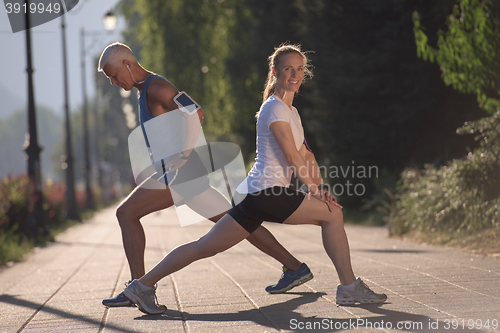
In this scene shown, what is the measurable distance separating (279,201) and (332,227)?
440 millimetres

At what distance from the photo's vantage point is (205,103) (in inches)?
1056

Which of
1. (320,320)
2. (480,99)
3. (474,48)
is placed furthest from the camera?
(480,99)

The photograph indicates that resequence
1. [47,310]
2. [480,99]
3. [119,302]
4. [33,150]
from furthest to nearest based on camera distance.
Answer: [33,150] < [480,99] < [47,310] < [119,302]

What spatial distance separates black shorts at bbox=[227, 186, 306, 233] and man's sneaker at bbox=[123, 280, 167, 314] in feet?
2.91

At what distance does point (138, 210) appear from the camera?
4934mm

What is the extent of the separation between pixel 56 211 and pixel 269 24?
1022 centimetres

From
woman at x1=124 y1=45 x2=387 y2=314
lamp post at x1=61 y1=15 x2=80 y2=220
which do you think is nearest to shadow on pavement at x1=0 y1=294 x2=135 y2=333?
woman at x1=124 y1=45 x2=387 y2=314

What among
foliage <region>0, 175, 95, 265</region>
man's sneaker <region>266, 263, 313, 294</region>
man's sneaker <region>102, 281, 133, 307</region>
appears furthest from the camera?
foliage <region>0, 175, 95, 265</region>

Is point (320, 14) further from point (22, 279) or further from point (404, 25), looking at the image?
point (22, 279)

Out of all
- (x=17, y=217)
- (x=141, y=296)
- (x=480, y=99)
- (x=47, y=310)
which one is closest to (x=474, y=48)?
(x=480, y=99)

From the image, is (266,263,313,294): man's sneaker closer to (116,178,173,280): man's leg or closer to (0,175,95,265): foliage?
(116,178,173,280): man's leg

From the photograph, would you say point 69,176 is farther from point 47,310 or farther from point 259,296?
point 259,296

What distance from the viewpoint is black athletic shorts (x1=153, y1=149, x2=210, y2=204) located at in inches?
190

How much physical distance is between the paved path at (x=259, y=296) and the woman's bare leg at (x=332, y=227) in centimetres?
31
